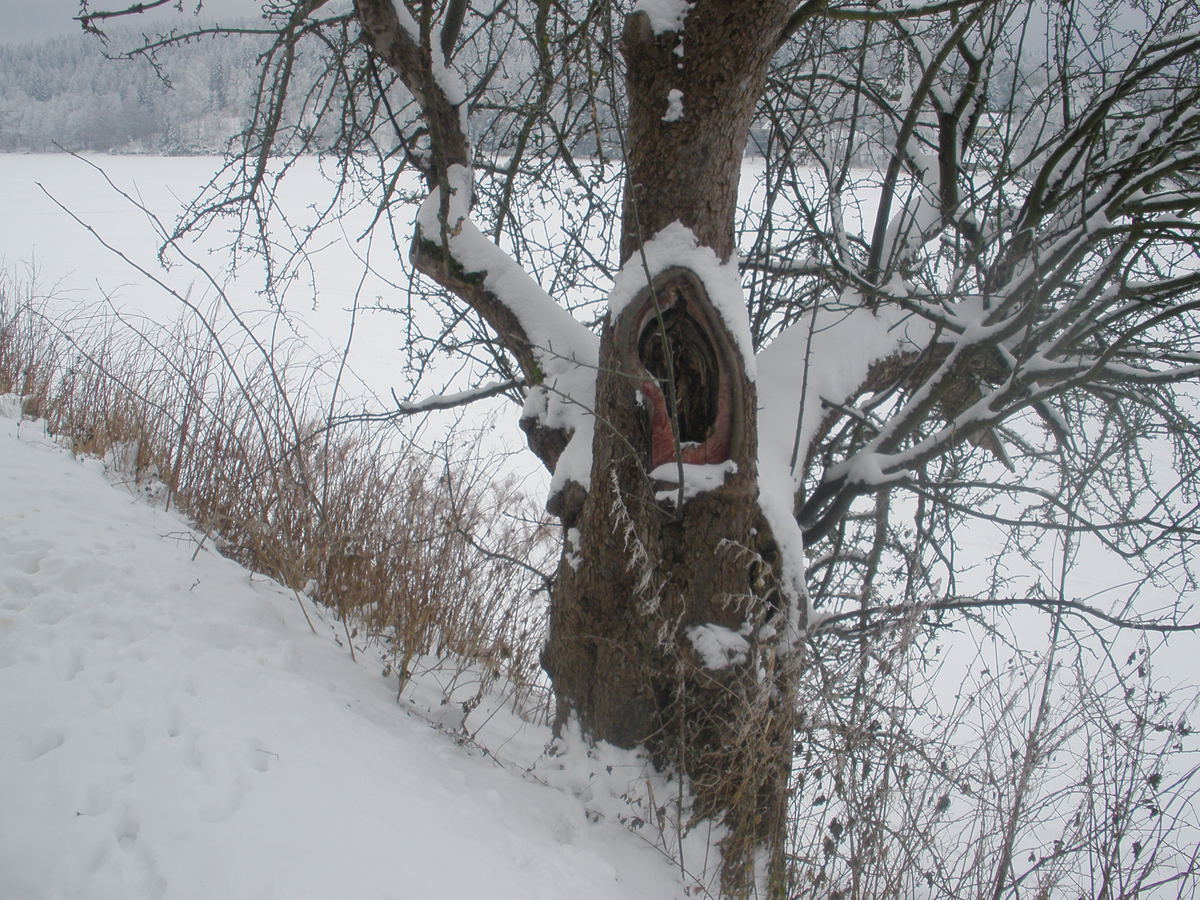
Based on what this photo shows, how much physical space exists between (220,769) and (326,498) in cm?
164

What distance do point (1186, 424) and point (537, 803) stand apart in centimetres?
278

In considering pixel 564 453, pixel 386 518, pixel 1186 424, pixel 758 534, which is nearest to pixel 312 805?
pixel 564 453

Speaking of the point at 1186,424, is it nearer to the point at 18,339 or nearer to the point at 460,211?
the point at 460,211

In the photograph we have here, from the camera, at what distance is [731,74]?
78.1 inches

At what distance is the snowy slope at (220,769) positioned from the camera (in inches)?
54.9

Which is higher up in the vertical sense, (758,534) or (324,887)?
(758,534)

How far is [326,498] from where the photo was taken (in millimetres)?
3148

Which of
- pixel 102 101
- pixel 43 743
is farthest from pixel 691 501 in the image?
pixel 102 101

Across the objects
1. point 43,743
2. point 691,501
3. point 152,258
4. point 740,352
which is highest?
point 152,258

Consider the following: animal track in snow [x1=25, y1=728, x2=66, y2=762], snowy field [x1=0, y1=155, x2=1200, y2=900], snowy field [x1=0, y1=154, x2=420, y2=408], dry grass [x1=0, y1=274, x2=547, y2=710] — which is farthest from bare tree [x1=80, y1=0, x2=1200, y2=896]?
snowy field [x1=0, y1=154, x2=420, y2=408]

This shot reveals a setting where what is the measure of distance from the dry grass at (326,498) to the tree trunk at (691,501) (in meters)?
0.70

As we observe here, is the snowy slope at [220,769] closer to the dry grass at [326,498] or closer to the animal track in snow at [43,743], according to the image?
the animal track in snow at [43,743]

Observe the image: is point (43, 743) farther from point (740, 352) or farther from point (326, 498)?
point (740, 352)

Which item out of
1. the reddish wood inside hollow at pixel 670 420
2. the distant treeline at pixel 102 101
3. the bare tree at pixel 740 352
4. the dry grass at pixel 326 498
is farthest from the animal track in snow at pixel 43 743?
the distant treeline at pixel 102 101
